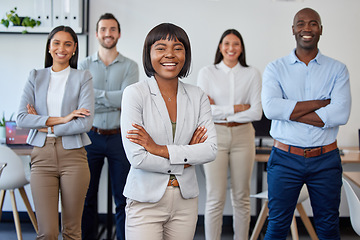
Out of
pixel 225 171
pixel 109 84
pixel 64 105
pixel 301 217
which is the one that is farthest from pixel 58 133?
pixel 301 217

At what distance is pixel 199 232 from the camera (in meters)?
4.14

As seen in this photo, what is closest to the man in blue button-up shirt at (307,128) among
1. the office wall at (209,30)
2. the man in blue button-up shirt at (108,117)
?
the man in blue button-up shirt at (108,117)

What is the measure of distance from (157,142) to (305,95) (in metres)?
1.14

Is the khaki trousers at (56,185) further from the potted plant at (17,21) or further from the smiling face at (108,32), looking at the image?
the potted plant at (17,21)

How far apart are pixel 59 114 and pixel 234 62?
1.57m

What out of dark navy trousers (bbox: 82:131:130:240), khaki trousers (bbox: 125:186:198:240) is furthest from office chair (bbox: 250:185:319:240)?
khaki trousers (bbox: 125:186:198:240)

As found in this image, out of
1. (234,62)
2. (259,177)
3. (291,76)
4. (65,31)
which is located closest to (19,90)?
Answer: (65,31)

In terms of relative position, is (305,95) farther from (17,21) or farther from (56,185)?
(17,21)

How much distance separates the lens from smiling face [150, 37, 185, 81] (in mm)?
1825

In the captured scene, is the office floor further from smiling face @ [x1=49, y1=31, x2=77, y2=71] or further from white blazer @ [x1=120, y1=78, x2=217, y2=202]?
white blazer @ [x1=120, y1=78, x2=217, y2=202]

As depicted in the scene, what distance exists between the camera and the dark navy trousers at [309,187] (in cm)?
237

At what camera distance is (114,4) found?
4.23m

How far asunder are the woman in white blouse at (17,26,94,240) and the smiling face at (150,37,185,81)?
3.11 feet

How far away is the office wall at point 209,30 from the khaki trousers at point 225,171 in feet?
4.26
